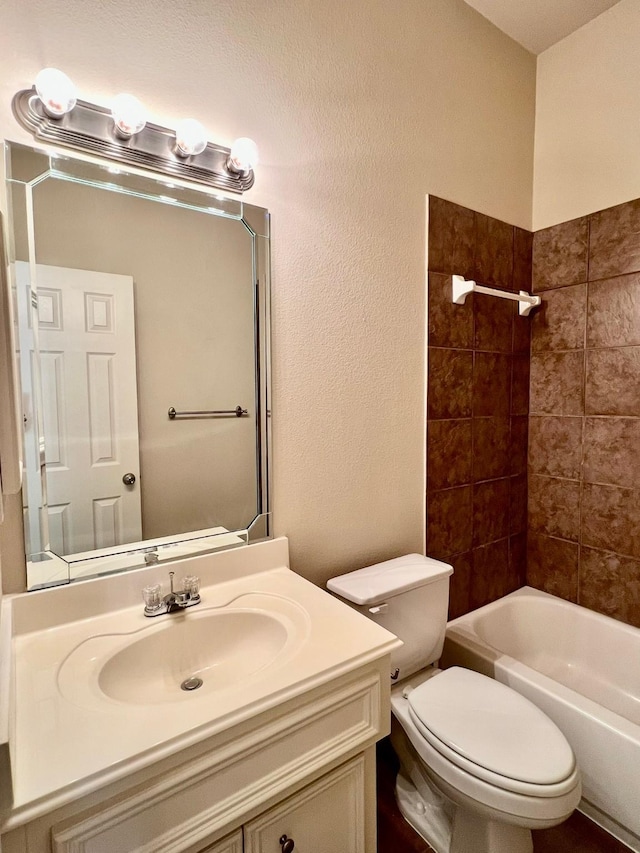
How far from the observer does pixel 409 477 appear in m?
1.70

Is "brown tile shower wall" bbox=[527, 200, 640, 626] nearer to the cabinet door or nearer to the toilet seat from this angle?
the toilet seat

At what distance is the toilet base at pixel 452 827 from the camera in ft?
3.72

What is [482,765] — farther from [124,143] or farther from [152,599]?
[124,143]

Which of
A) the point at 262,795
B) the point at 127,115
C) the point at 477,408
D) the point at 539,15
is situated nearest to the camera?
the point at 262,795

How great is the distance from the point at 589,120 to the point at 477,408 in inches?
52.3

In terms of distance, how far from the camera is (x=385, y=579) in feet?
4.58

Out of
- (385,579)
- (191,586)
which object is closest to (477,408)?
(385,579)

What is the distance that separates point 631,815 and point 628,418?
52.3 inches

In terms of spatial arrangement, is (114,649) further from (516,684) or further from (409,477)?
(516,684)

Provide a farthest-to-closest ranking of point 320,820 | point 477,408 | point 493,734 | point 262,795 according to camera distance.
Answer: point 477,408, point 493,734, point 320,820, point 262,795

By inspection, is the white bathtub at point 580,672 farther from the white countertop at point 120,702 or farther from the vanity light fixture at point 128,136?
the vanity light fixture at point 128,136

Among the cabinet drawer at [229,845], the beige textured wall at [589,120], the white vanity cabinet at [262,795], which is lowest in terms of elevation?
the cabinet drawer at [229,845]

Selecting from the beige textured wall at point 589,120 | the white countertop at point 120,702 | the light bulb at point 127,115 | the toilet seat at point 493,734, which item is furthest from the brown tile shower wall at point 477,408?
the light bulb at point 127,115

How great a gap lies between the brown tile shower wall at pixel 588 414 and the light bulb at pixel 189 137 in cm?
166
